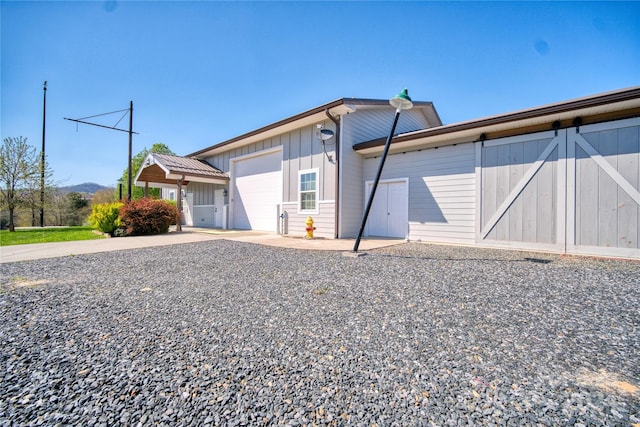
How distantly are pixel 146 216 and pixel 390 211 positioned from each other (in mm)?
9440

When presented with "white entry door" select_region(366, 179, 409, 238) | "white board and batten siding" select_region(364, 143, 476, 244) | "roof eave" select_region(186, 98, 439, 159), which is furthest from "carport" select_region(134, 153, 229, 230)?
"white board and batten siding" select_region(364, 143, 476, 244)

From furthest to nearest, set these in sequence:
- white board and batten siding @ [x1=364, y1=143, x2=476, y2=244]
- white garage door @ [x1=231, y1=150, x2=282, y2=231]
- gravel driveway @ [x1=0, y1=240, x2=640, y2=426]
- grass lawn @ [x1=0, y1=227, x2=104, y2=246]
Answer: white garage door @ [x1=231, y1=150, x2=282, y2=231] < grass lawn @ [x1=0, y1=227, x2=104, y2=246] < white board and batten siding @ [x1=364, y1=143, x2=476, y2=244] < gravel driveway @ [x1=0, y1=240, x2=640, y2=426]

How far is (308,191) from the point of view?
9.35 metres

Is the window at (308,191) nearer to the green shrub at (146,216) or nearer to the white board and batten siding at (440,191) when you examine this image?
the white board and batten siding at (440,191)

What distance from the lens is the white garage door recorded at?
431 inches

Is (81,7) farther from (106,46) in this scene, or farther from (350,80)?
(350,80)

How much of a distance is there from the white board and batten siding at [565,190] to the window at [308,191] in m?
4.95

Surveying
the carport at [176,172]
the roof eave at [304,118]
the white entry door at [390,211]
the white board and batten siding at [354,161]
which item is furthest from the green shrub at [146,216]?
the white entry door at [390,211]

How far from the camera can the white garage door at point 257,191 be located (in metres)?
11.0

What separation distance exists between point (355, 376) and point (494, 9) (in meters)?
10.2

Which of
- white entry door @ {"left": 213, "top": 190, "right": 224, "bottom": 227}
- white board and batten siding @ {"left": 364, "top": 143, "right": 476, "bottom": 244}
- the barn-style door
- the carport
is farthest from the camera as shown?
white entry door @ {"left": 213, "top": 190, "right": 224, "bottom": 227}

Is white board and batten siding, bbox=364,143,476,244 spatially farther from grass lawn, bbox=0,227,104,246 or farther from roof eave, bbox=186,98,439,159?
grass lawn, bbox=0,227,104,246

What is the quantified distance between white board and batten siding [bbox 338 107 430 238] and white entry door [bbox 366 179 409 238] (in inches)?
20.3

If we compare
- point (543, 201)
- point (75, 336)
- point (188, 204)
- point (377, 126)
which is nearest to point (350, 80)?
point (377, 126)
